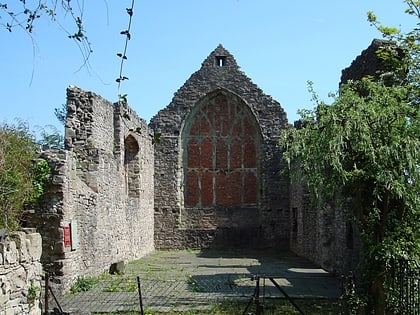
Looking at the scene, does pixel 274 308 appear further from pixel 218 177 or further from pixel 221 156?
pixel 221 156

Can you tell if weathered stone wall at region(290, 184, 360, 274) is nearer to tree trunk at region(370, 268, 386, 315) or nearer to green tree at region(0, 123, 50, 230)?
tree trunk at region(370, 268, 386, 315)

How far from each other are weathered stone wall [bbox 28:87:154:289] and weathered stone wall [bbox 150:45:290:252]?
1.72m

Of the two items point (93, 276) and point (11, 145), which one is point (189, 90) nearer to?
point (93, 276)

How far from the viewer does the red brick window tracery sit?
84.8 ft

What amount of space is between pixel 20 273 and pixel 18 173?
4.09 m

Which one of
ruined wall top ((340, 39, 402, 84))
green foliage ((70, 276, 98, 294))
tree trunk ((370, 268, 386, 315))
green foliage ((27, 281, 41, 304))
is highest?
ruined wall top ((340, 39, 402, 84))

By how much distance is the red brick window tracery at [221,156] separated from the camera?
2584 cm

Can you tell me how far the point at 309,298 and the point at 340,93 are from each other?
13.7 ft

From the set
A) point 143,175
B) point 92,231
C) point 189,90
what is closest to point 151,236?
point 143,175

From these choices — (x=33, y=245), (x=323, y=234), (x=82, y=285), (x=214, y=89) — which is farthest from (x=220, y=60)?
(x=33, y=245)

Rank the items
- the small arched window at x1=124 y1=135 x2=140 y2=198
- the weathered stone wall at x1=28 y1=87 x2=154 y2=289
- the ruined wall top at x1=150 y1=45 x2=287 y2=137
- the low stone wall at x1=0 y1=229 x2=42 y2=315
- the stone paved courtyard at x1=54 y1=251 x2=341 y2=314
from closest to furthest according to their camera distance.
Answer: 1. the low stone wall at x1=0 y1=229 x2=42 y2=315
2. the stone paved courtyard at x1=54 y1=251 x2=341 y2=314
3. the weathered stone wall at x1=28 y1=87 x2=154 y2=289
4. the small arched window at x1=124 y1=135 x2=140 y2=198
5. the ruined wall top at x1=150 y1=45 x2=287 y2=137

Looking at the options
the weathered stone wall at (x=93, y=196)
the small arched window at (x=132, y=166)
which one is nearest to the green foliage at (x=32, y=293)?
the weathered stone wall at (x=93, y=196)

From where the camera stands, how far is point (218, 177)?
2612cm

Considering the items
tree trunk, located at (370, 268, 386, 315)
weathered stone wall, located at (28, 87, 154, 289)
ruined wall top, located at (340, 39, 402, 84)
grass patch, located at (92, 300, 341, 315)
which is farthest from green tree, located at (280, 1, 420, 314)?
weathered stone wall, located at (28, 87, 154, 289)
